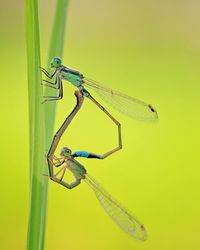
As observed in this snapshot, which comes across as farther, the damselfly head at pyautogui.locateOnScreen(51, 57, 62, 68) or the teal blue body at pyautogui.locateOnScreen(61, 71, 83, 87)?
the teal blue body at pyautogui.locateOnScreen(61, 71, 83, 87)

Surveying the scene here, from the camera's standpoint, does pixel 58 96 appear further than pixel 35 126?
Yes

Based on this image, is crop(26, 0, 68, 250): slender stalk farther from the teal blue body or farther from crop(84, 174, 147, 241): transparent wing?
crop(84, 174, 147, 241): transparent wing

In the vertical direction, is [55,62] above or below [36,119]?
above

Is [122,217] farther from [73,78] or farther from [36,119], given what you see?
[36,119]

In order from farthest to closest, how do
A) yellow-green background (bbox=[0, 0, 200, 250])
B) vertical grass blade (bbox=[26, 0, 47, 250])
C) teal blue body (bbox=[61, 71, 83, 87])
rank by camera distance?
yellow-green background (bbox=[0, 0, 200, 250]) → teal blue body (bbox=[61, 71, 83, 87]) → vertical grass blade (bbox=[26, 0, 47, 250])

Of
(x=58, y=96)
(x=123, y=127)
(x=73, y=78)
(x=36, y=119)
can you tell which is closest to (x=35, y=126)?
(x=36, y=119)

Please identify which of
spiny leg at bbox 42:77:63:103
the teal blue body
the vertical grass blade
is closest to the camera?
the vertical grass blade

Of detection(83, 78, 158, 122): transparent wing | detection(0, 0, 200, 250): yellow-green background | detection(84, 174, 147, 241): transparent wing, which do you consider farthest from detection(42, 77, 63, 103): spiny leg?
detection(0, 0, 200, 250): yellow-green background
